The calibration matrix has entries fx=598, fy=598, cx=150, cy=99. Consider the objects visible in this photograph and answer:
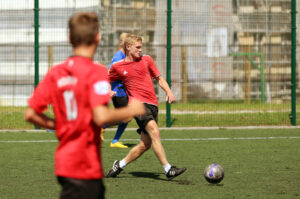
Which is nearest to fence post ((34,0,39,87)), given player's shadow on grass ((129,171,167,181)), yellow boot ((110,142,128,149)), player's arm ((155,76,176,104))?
yellow boot ((110,142,128,149))

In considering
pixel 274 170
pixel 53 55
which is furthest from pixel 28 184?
pixel 53 55

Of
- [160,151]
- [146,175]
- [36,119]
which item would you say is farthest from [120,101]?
[36,119]

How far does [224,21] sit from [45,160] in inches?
285

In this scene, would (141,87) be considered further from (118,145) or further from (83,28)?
(83,28)

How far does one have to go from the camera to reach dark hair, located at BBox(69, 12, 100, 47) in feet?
11.5

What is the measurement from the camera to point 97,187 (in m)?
3.58

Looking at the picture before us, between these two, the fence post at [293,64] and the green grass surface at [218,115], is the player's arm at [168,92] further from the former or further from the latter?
the fence post at [293,64]

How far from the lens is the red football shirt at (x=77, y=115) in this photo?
3502 millimetres

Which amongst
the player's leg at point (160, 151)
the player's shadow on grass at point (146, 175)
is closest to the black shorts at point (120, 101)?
the player's shadow on grass at point (146, 175)

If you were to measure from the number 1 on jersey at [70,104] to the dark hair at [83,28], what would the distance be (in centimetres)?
30

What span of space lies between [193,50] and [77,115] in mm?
11533

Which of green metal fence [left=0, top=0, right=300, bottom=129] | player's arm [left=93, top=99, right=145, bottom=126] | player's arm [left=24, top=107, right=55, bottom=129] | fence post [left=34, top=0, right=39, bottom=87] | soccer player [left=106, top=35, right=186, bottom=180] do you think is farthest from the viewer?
green metal fence [left=0, top=0, right=300, bottom=129]

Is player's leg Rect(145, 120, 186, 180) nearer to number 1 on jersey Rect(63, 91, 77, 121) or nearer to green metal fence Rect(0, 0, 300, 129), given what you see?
number 1 on jersey Rect(63, 91, 77, 121)

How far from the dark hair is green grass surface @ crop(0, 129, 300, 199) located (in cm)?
309
